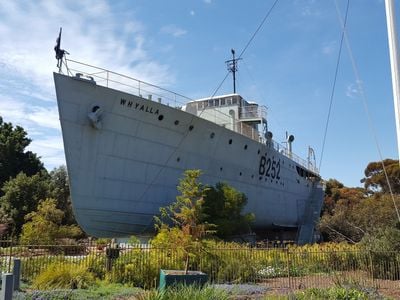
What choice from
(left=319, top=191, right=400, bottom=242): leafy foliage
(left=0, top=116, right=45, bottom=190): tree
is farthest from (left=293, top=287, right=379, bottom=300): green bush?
(left=0, top=116, right=45, bottom=190): tree

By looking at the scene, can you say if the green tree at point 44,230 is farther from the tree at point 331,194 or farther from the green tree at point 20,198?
the tree at point 331,194

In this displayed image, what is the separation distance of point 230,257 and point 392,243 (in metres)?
5.81

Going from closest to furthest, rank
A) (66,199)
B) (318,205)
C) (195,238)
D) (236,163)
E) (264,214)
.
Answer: (195,238) → (236,163) → (264,214) → (66,199) → (318,205)

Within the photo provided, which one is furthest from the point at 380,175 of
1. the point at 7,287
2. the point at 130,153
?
the point at 7,287

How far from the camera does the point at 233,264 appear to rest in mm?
13328

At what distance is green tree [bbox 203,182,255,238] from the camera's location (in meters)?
18.3

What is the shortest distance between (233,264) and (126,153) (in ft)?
21.9

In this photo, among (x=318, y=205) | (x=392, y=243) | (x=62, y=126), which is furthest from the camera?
(x=318, y=205)

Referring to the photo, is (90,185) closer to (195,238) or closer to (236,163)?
(195,238)

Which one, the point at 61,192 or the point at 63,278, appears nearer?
the point at 63,278

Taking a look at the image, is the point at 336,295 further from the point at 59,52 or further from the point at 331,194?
the point at 331,194

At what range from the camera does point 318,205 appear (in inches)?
1454

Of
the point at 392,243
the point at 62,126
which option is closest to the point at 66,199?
the point at 62,126

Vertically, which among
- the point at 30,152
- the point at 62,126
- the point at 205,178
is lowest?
the point at 205,178
